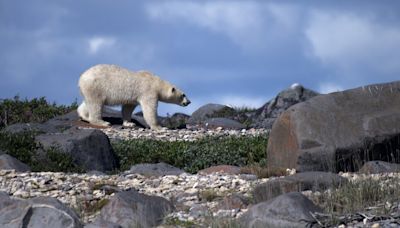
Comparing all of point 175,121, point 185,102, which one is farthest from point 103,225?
point 175,121

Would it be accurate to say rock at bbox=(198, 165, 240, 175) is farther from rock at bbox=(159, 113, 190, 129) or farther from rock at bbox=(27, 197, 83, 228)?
rock at bbox=(159, 113, 190, 129)

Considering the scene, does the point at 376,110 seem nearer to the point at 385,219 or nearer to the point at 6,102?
the point at 385,219

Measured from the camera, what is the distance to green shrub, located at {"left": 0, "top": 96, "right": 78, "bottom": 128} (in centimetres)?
2633

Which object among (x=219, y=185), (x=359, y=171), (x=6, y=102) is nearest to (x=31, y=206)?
(x=219, y=185)

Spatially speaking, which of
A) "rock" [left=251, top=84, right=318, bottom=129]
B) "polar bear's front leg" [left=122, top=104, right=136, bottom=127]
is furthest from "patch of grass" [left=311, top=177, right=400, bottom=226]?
"rock" [left=251, top=84, right=318, bottom=129]

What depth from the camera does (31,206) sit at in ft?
32.7

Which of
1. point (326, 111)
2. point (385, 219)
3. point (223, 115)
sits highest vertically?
point (223, 115)

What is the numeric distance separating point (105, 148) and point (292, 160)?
159 inches

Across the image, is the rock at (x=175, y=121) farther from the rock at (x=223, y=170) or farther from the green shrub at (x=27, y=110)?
the rock at (x=223, y=170)

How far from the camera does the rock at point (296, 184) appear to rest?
1100cm

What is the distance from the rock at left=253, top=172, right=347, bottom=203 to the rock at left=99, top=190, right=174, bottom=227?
3.53 feet

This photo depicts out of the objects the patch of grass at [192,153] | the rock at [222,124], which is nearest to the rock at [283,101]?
the rock at [222,124]

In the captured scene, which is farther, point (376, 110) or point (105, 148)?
point (105, 148)

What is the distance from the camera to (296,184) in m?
11.4
